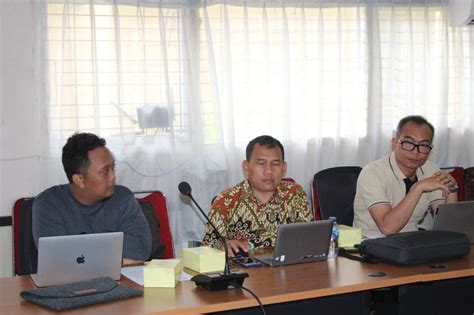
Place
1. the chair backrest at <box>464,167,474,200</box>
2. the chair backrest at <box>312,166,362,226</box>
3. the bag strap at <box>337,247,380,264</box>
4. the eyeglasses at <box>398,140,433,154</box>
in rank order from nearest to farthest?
1. the bag strap at <box>337,247,380,264</box>
2. the eyeglasses at <box>398,140,433,154</box>
3. the chair backrest at <box>312,166,362,226</box>
4. the chair backrest at <box>464,167,474,200</box>

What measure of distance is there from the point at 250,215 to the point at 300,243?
514mm

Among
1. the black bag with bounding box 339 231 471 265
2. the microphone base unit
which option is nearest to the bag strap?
the black bag with bounding box 339 231 471 265

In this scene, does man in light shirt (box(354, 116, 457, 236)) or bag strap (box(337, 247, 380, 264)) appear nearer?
bag strap (box(337, 247, 380, 264))

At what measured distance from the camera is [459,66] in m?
5.25

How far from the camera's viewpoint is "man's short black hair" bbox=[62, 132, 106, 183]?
341cm

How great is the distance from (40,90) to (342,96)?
185 centimetres

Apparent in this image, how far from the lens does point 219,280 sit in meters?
2.73

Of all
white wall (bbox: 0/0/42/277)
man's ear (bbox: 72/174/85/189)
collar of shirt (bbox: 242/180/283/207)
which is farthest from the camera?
white wall (bbox: 0/0/42/277)

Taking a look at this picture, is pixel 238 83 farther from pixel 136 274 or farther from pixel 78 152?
pixel 136 274

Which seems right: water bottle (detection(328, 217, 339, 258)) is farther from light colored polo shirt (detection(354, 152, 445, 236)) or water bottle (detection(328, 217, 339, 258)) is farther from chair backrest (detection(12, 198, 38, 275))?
chair backrest (detection(12, 198, 38, 275))

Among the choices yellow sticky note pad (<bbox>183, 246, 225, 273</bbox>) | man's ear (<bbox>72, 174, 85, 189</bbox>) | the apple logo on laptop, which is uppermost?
man's ear (<bbox>72, 174, 85, 189</bbox>)

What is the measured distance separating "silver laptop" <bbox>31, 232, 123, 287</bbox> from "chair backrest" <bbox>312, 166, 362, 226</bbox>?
5.04 ft

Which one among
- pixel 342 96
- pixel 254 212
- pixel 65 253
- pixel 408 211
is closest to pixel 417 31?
pixel 342 96

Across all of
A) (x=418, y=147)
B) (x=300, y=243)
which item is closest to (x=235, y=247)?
(x=300, y=243)
